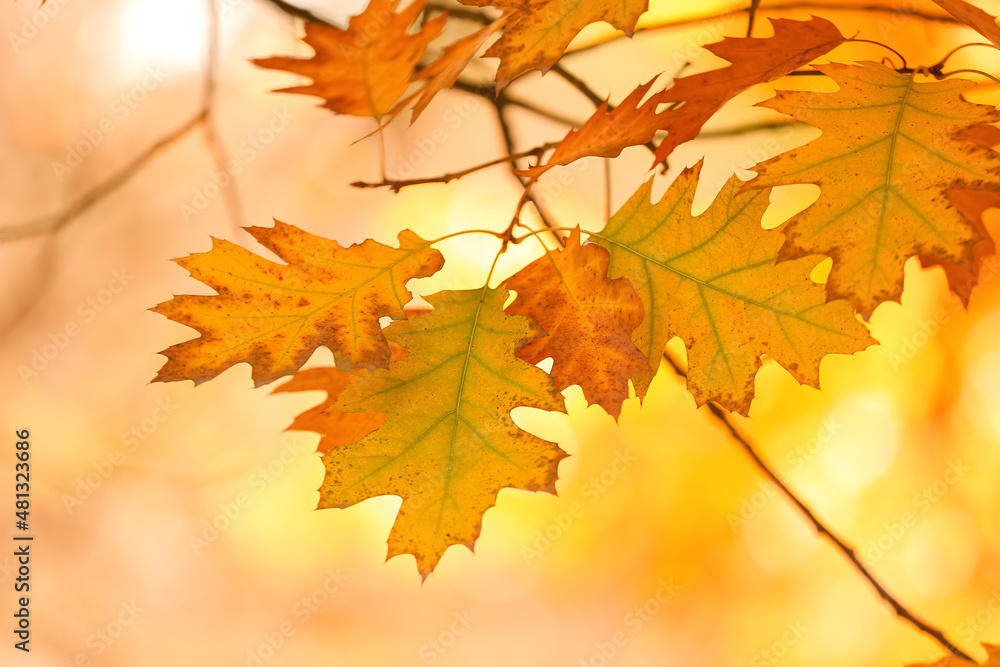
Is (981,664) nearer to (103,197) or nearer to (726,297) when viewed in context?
(726,297)

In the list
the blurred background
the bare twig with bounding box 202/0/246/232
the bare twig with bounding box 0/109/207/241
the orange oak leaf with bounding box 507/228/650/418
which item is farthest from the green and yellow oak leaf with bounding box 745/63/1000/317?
Answer: the bare twig with bounding box 0/109/207/241

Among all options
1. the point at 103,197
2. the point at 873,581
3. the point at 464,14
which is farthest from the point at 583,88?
the point at 103,197

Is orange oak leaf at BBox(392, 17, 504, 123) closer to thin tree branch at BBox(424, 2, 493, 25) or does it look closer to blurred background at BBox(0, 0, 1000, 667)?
thin tree branch at BBox(424, 2, 493, 25)

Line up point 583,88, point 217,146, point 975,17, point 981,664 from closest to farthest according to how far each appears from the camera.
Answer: point 975,17 → point 981,664 → point 583,88 → point 217,146

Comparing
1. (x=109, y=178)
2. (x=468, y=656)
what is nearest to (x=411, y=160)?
(x=109, y=178)

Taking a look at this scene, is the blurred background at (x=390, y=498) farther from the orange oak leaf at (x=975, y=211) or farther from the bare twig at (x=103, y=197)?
the orange oak leaf at (x=975, y=211)

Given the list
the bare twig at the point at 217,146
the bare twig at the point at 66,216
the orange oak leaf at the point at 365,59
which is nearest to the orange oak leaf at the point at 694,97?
the orange oak leaf at the point at 365,59

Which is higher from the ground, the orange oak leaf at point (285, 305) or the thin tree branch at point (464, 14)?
the thin tree branch at point (464, 14)

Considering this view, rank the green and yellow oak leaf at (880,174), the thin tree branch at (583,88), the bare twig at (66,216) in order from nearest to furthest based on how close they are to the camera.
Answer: the green and yellow oak leaf at (880,174)
the thin tree branch at (583,88)
the bare twig at (66,216)
